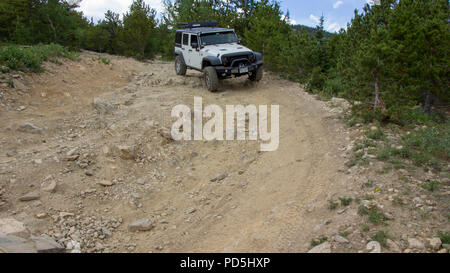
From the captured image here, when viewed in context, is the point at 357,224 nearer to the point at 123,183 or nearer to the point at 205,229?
the point at 205,229

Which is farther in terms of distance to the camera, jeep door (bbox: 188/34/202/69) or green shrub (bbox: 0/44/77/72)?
jeep door (bbox: 188/34/202/69)

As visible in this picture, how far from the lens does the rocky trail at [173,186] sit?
12.7 feet

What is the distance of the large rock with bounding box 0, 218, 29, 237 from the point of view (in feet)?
13.3

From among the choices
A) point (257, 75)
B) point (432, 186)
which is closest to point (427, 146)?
point (432, 186)

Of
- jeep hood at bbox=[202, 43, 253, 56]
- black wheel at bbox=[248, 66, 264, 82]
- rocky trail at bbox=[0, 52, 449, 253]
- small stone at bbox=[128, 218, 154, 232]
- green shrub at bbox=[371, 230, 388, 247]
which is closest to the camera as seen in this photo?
green shrub at bbox=[371, 230, 388, 247]

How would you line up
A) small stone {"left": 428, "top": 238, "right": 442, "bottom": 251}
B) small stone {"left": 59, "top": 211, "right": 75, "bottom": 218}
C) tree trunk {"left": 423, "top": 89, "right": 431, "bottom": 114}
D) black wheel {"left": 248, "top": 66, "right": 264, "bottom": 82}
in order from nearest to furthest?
small stone {"left": 428, "top": 238, "right": 442, "bottom": 251} < small stone {"left": 59, "top": 211, "right": 75, "bottom": 218} < tree trunk {"left": 423, "top": 89, "right": 431, "bottom": 114} < black wheel {"left": 248, "top": 66, "right": 264, "bottom": 82}

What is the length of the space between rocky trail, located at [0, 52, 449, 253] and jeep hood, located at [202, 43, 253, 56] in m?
2.08

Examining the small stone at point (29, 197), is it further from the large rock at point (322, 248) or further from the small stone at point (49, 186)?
the large rock at point (322, 248)

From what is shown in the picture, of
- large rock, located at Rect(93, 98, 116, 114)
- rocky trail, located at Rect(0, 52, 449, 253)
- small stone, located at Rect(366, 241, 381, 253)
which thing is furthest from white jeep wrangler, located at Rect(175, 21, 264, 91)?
small stone, located at Rect(366, 241, 381, 253)

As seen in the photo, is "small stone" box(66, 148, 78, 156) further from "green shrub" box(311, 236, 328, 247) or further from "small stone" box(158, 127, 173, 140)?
"green shrub" box(311, 236, 328, 247)

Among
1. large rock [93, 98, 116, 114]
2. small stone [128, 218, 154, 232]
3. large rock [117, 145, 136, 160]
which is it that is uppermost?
large rock [93, 98, 116, 114]

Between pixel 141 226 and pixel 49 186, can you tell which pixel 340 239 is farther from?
pixel 49 186

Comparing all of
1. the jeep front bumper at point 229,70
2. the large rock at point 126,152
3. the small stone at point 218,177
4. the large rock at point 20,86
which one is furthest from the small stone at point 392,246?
the large rock at point 20,86

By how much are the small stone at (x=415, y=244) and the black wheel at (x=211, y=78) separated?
7.93 metres
